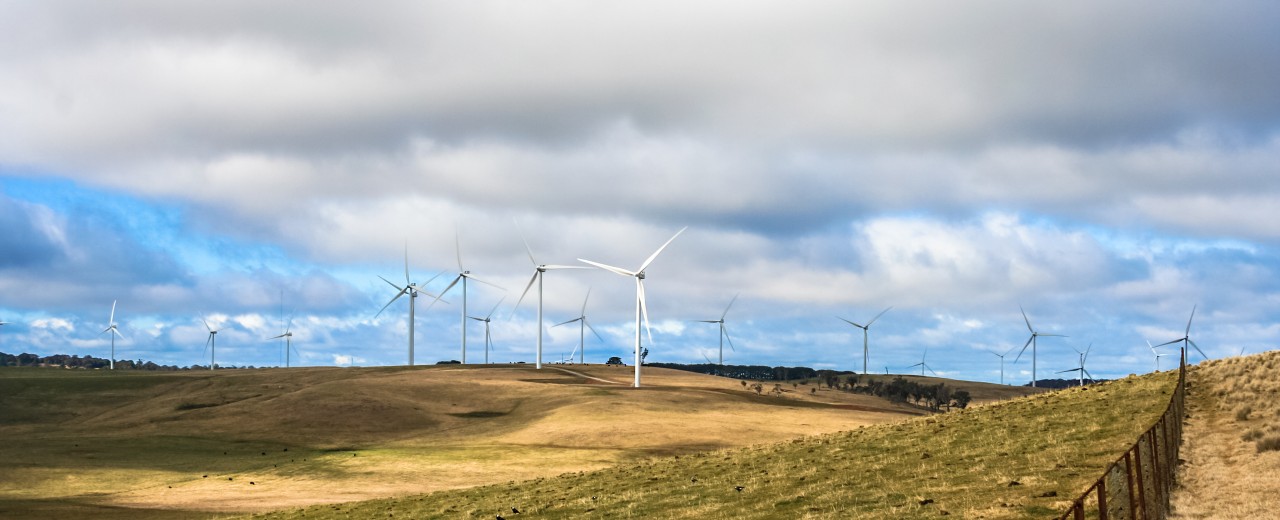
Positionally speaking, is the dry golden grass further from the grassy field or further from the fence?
the grassy field

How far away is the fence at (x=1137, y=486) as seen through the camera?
21.6 m

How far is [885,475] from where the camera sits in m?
45.0

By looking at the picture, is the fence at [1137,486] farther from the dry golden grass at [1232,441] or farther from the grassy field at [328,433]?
the grassy field at [328,433]

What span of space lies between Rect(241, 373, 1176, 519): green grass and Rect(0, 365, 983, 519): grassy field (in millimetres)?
19150

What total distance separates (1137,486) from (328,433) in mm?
101900

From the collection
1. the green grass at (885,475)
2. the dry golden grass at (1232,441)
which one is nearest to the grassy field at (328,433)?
the green grass at (885,475)

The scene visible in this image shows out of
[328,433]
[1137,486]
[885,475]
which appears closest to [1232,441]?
[885,475]

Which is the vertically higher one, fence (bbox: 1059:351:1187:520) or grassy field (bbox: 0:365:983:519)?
fence (bbox: 1059:351:1187:520)

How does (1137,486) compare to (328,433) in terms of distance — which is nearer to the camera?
(1137,486)

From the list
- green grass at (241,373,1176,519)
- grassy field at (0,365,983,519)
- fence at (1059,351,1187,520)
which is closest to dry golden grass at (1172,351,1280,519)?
fence at (1059,351,1187,520)

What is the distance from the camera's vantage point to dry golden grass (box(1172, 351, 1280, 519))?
105 ft

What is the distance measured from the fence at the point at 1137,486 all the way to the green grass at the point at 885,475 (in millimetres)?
2146

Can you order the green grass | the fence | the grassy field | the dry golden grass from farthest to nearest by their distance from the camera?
1. the grassy field
2. the green grass
3. the dry golden grass
4. the fence

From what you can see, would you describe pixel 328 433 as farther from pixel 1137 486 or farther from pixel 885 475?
pixel 1137 486
